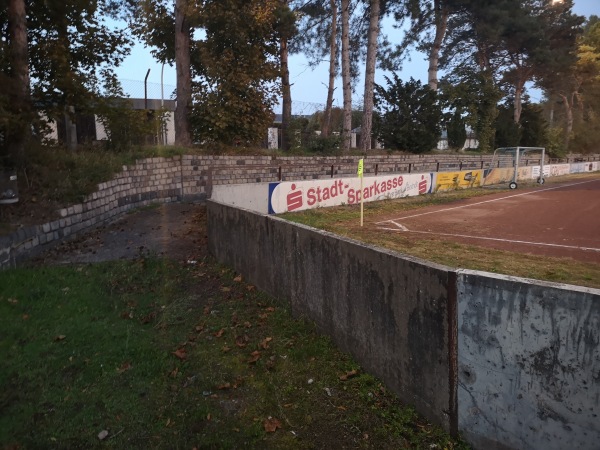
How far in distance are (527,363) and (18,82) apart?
11361 mm

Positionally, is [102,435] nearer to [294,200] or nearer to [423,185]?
[294,200]

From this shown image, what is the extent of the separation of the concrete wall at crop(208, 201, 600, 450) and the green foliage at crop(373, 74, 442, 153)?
27.4 meters

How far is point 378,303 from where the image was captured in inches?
164

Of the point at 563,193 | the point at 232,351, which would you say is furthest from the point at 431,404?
the point at 563,193

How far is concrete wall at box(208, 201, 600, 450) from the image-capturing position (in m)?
2.71

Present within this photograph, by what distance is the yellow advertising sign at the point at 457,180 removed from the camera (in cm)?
2378

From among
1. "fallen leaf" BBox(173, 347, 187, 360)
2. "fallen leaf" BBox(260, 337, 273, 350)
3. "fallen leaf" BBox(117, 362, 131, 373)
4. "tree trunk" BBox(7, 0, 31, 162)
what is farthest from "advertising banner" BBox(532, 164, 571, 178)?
"fallen leaf" BBox(117, 362, 131, 373)

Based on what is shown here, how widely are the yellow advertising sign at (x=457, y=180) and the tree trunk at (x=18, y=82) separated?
18.3 m

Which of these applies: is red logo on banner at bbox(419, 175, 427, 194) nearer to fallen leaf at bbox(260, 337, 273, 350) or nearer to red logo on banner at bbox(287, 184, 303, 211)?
red logo on banner at bbox(287, 184, 303, 211)

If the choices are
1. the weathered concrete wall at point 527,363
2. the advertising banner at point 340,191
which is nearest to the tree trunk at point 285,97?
the advertising banner at point 340,191

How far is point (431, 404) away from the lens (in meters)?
3.59

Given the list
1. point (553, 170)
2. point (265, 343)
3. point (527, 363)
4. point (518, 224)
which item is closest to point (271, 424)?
point (265, 343)

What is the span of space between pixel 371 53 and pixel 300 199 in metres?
14.1

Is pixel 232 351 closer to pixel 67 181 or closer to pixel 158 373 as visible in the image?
pixel 158 373
